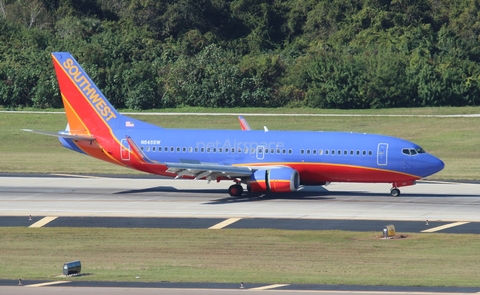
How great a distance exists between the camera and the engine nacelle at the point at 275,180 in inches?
1737

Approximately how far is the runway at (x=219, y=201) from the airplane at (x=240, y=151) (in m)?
1.19

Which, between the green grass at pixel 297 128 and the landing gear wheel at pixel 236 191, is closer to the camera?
the landing gear wheel at pixel 236 191

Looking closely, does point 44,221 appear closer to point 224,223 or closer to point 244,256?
point 224,223

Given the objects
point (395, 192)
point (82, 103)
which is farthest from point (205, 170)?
point (395, 192)

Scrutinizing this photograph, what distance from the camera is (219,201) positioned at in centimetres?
4469

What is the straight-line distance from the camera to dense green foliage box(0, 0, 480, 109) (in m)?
89.4

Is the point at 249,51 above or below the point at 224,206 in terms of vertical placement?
above

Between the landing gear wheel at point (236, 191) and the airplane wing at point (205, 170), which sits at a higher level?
the airplane wing at point (205, 170)

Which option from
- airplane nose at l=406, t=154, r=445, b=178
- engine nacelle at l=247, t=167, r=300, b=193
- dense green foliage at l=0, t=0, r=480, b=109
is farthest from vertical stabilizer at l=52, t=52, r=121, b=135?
dense green foliage at l=0, t=0, r=480, b=109

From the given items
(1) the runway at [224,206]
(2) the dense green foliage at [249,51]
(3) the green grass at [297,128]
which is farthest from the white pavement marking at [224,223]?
(2) the dense green foliage at [249,51]

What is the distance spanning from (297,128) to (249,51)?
31406 millimetres

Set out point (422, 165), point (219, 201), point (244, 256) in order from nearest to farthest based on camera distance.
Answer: point (244, 256) → point (219, 201) → point (422, 165)

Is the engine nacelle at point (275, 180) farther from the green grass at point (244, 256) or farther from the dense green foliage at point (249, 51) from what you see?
the dense green foliage at point (249, 51)

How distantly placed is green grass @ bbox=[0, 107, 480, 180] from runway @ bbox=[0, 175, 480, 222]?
11.7 metres
